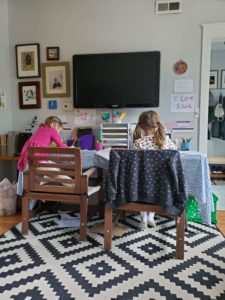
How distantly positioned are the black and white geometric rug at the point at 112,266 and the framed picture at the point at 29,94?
157cm

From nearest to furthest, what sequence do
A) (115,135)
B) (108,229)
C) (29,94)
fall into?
(108,229) < (115,135) < (29,94)

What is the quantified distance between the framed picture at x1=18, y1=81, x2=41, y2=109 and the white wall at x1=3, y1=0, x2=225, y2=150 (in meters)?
0.10

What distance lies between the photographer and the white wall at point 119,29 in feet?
9.90

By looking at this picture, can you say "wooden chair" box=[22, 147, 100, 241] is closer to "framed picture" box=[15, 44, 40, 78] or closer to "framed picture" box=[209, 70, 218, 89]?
"framed picture" box=[15, 44, 40, 78]

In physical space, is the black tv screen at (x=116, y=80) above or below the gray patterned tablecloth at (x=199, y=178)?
above

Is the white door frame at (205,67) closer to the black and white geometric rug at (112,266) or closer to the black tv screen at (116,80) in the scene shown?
the black tv screen at (116,80)

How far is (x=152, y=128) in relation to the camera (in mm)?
2236

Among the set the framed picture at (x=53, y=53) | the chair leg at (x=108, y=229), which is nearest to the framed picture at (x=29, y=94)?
the framed picture at (x=53, y=53)

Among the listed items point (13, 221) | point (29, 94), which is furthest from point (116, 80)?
point (13, 221)

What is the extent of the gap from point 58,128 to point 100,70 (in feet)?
2.96

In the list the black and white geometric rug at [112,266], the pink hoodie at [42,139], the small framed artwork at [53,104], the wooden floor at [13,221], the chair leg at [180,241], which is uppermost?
the small framed artwork at [53,104]

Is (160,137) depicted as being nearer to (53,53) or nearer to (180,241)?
(180,241)

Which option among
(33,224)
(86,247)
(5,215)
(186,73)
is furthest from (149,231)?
(186,73)

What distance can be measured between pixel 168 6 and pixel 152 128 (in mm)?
1641
